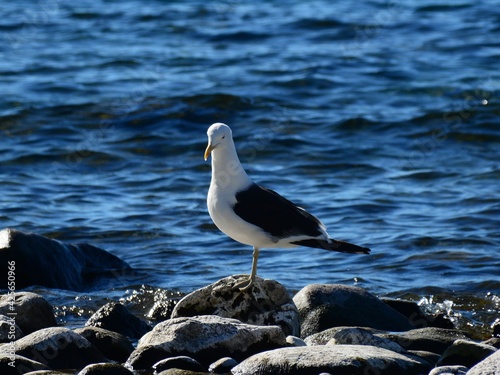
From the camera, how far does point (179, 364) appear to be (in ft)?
22.2

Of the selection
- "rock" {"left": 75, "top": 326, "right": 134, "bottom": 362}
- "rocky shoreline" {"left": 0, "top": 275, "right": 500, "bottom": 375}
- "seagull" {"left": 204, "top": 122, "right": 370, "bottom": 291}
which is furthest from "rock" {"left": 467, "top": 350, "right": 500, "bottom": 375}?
"rock" {"left": 75, "top": 326, "right": 134, "bottom": 362}

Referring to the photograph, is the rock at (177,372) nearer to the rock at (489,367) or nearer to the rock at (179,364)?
the rock at (179,364)

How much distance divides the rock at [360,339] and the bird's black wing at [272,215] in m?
0.73

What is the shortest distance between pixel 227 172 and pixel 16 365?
202cm

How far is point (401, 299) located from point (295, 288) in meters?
1.01

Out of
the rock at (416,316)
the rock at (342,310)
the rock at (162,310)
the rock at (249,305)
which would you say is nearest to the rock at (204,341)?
the rock at (249,305)

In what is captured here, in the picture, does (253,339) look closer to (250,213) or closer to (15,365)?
(250,213)

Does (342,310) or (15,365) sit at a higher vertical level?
(15,365)

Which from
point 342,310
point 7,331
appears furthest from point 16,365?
point 342,310

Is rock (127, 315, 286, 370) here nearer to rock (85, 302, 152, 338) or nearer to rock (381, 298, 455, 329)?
rock (85, 302, 152, 338)

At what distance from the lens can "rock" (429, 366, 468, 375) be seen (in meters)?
6.37

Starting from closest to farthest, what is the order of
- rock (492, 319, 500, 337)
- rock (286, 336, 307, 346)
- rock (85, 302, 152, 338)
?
rock (286, 336, 307, 346), rock (85, 302, 152, 338), rock (492, 319, 500, 337)

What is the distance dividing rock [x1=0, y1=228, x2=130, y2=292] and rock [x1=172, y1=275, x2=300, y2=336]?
74.3 inches

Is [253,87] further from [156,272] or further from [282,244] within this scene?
[282,244]
